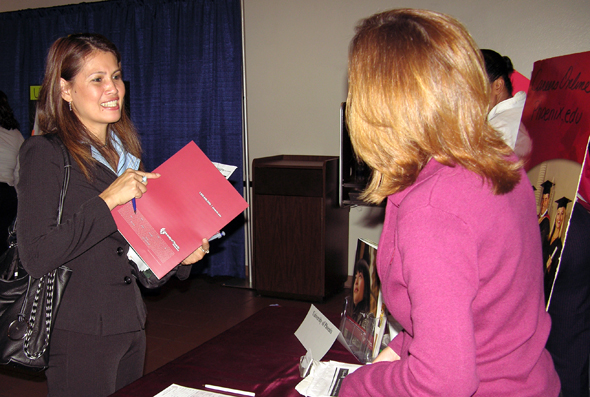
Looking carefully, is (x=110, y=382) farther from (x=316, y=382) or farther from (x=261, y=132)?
(x=261, y=132)

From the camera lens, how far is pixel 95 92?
4.80ft

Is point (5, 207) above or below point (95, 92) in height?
below

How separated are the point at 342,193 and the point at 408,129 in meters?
3.29

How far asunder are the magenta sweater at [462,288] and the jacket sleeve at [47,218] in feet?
2.76

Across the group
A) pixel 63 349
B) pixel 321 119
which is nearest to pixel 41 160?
pixel 63 349

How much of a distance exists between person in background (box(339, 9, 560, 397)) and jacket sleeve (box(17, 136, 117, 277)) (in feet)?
2.70

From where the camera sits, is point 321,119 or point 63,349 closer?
point 63,349

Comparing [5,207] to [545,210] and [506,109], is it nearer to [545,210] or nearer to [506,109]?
[506,109]


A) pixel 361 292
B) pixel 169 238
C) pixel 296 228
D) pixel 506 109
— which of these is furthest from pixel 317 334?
pixel 296 228

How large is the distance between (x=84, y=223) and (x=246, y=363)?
61cm

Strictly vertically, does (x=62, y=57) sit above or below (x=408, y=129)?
above

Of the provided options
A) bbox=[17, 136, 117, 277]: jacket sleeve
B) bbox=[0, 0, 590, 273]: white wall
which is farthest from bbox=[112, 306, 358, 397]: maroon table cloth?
bbox=[0, 0, 590, 273]: white wall

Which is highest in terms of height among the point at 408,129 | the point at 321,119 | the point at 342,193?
the point at 408,129

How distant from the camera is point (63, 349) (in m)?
1.34
